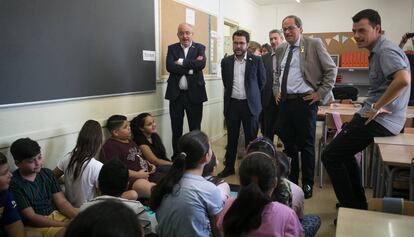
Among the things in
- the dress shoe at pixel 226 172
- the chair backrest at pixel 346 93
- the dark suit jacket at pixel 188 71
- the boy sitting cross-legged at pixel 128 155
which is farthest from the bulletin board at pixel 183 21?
the chair backrest at pixel 346 93

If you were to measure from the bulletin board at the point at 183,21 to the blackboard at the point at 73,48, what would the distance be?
26cm

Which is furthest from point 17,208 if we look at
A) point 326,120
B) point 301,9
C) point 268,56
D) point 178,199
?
point 301,9

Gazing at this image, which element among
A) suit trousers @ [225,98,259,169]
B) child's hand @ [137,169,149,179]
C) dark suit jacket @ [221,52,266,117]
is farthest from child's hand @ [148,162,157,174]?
dark suit jacket @ [221,52,266,117]

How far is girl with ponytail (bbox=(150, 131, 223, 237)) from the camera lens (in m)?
1.49

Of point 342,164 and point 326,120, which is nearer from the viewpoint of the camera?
point 342,164

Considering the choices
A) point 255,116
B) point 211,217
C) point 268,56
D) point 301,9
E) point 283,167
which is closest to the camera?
point 211,217

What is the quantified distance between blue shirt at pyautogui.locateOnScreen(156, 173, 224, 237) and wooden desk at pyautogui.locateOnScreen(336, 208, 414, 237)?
578mm

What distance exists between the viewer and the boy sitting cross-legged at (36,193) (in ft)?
6.20

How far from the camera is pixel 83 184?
2.19m

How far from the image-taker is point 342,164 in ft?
7.57

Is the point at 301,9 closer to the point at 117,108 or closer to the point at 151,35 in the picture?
the point at 151,35

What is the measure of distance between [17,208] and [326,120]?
8.90 ft

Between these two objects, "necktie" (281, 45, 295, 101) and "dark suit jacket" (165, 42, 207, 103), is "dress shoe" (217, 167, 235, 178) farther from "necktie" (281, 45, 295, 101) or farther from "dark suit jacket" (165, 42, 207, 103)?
"necktie" (281, 45, 295, 101)

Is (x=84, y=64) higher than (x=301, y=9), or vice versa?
(x=301, y=9)
